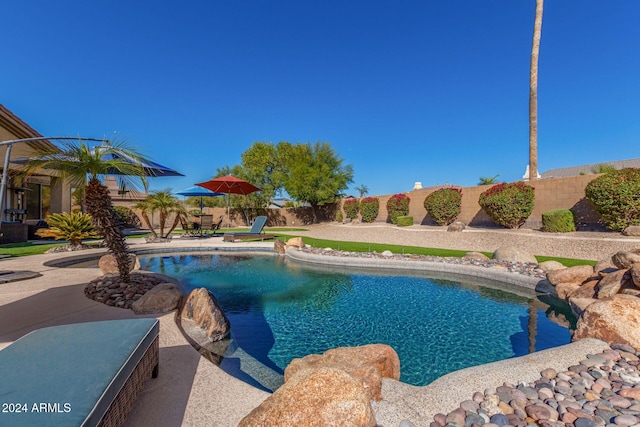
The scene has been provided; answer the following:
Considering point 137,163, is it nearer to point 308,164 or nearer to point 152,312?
point 152,312

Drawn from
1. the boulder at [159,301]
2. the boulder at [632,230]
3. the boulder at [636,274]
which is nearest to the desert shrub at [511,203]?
the boulder at [632,230]

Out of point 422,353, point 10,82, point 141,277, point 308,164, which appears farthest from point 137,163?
point 308,164

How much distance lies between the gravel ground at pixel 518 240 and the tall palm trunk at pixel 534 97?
440cm

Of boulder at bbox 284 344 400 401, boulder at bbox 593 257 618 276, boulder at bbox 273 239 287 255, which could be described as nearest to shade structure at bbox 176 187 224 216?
boulder at bbox 273 239 287 255

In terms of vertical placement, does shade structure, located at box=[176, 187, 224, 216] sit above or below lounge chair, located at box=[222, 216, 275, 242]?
above

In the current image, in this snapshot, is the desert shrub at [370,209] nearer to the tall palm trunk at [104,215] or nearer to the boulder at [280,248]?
the boulder at [280,248]

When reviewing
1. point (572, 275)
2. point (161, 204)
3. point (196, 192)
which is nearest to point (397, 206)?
point (196, 192)

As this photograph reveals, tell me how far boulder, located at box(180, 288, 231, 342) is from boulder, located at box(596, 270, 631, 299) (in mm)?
5615

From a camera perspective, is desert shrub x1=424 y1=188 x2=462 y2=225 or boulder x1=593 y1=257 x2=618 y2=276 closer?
boulder x1=593 y1=257 x2=618 y2=276

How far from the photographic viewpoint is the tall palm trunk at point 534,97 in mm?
13625

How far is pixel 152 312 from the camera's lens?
400cm

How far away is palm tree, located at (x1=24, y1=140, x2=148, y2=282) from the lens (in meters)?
4.31

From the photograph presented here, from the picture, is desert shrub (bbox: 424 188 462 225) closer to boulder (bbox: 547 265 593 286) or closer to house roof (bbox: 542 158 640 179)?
boulder (bbox: 547 265 593 286)

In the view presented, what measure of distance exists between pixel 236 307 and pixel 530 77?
1663 cm
